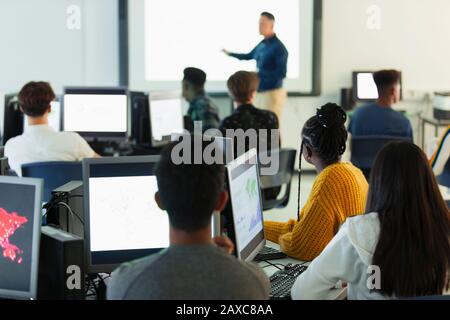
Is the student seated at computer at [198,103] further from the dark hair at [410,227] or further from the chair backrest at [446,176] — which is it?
the dark hair at [410,227]

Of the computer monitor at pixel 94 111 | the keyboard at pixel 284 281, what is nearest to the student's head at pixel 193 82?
the computer monitor at pixel 94 111

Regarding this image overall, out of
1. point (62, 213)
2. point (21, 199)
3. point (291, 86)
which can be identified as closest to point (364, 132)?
point (291, 86)

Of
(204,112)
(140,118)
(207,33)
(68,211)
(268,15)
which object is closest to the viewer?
(68,211)

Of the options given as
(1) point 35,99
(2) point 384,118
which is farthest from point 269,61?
(1) point 35,99

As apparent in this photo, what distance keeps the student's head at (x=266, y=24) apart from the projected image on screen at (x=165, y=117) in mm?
1789

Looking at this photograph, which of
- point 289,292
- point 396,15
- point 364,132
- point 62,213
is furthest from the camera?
point 396,15

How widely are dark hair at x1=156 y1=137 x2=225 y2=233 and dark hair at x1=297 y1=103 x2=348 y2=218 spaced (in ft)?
4.29

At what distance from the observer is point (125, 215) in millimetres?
2705

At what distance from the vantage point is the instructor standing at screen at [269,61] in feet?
25.3

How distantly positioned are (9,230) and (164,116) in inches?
154

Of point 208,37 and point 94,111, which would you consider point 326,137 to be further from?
point 208,37

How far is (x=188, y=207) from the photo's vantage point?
1808 millimetres
